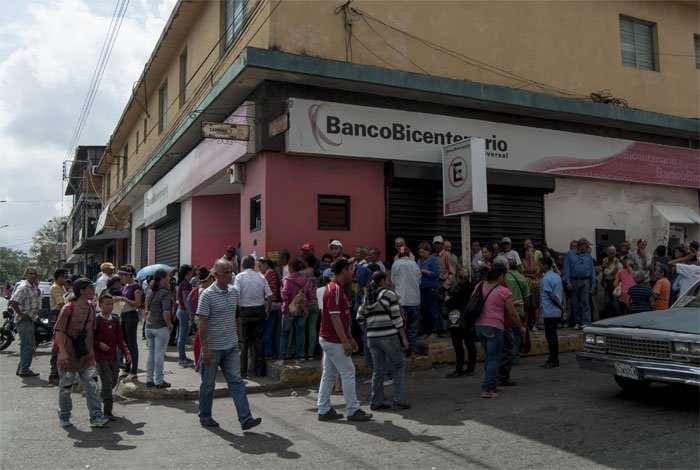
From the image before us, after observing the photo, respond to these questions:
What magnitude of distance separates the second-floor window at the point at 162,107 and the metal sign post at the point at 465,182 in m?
11.5

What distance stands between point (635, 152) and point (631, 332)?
10380 mm

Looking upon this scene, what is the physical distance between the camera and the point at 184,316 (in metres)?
10.8

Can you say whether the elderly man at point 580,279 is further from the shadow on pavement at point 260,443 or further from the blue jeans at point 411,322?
the shadow on pavement at point 260,443

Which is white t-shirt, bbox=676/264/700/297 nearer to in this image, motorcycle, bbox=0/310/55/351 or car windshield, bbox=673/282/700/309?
car windshield, bbox=673/282/700/309

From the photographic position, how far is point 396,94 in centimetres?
1212

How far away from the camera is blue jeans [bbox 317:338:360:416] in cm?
680

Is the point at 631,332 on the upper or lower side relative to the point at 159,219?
lower

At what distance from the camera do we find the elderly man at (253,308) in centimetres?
900

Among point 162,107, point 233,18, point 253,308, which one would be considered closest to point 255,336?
point 253,308

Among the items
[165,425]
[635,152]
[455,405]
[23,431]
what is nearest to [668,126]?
[635,152]

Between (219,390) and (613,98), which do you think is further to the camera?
(613,98)

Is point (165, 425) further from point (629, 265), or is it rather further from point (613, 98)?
point (613, 98)

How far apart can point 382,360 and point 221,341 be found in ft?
6.66

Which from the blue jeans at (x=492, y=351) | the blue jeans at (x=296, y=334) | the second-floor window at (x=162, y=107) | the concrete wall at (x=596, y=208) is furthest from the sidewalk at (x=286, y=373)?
the second-floor window at (x=162, y=107)
